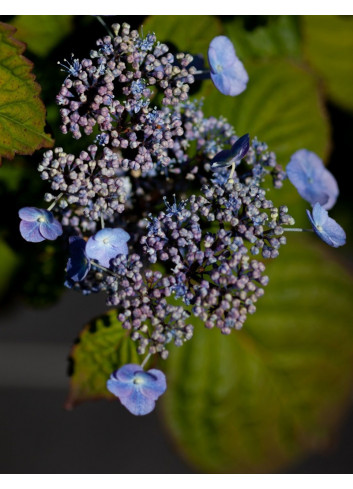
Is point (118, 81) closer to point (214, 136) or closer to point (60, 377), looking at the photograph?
point (214, 136)

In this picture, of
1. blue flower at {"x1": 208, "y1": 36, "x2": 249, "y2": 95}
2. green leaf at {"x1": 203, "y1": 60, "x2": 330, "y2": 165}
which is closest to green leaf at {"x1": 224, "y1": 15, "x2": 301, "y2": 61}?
green leaf at {"x1": 203, "y1": 60, "x2": 330, "y2": 165}

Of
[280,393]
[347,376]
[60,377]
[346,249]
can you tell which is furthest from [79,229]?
[60,377]

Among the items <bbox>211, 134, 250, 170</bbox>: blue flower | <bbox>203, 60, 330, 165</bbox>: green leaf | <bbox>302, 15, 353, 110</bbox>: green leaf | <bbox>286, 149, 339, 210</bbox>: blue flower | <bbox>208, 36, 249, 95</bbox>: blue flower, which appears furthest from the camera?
<bbox>302, 15, 353, 110</bbox>: green leaf

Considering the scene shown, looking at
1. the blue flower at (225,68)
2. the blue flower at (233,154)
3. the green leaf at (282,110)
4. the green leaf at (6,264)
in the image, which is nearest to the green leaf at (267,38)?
the green leaf at (282,110)

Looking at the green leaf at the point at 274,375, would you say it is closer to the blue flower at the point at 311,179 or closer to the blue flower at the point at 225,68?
the blue flower at the point at 311,179

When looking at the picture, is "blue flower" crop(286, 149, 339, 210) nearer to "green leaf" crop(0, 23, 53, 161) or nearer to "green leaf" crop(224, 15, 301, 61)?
"green leaf" crop(224, 15, 301, 61)

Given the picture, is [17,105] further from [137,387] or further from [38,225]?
[137,387]
